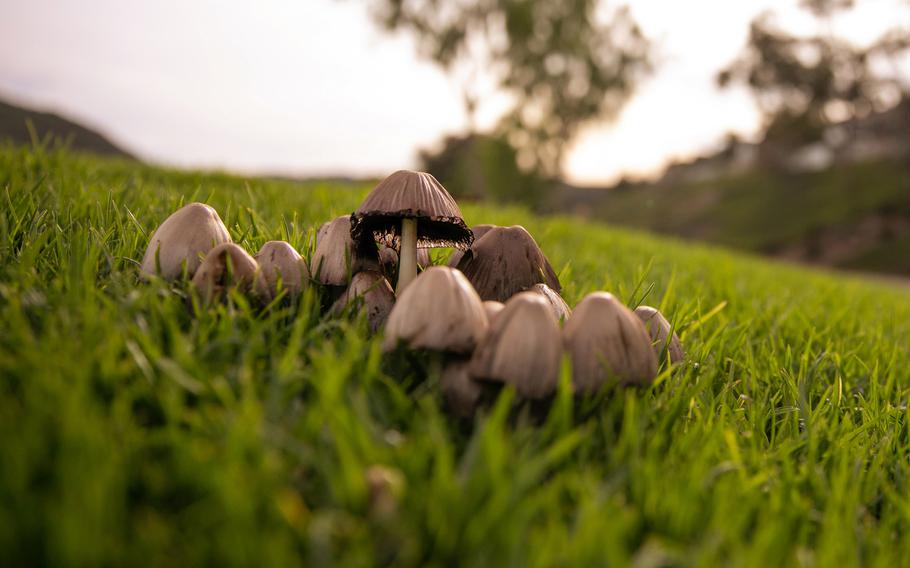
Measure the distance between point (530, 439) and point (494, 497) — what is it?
9.5 inches

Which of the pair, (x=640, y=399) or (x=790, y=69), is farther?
(x=790, y=69)

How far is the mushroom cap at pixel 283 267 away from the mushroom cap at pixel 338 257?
0.06 meters

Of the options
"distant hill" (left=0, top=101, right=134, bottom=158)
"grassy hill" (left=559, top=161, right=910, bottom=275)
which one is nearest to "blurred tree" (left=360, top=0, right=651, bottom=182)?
"grassy hill" (left=559, top=161, right=910, bottom=275)

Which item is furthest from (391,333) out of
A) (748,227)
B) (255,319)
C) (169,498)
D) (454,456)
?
(748,227)

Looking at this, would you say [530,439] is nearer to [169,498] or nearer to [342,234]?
[169,498]

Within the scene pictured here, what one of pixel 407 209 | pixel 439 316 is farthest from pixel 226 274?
pixel 439 316

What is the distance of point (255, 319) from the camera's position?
4.62ft

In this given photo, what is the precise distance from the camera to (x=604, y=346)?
3.98 ft

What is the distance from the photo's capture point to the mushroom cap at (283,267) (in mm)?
1462

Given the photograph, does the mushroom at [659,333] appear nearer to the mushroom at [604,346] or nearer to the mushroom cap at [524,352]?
the mushroom at [604,346]

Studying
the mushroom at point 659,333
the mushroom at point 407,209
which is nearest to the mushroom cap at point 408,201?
the mushroom at point 407,209

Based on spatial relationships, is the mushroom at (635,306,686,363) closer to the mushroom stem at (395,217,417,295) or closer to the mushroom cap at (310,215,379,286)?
the mushroom stem at (395,217,417,295)

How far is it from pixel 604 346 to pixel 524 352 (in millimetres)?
185

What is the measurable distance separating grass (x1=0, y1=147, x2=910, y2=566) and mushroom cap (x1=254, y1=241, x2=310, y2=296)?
0.21 ft
